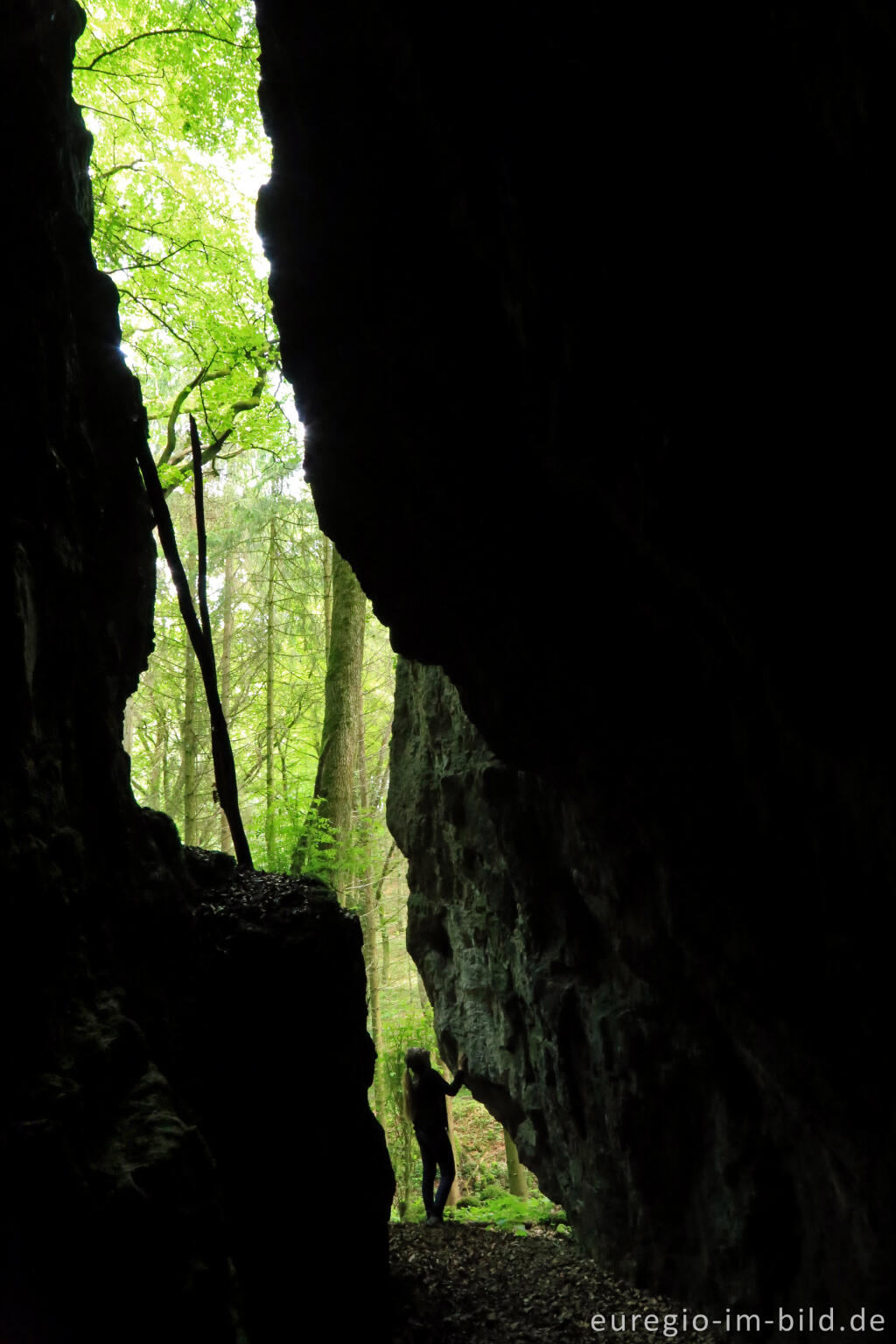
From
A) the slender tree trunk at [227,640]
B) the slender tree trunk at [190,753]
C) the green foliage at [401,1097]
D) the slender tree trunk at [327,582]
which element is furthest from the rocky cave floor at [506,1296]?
the slender tree trunk at [327,582]

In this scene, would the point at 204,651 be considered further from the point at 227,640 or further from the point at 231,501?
the point at 231,501

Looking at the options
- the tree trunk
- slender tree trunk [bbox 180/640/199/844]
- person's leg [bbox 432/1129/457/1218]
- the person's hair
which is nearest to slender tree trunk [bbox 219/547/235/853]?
slender tree trunk [bbox 180/640/199/844]

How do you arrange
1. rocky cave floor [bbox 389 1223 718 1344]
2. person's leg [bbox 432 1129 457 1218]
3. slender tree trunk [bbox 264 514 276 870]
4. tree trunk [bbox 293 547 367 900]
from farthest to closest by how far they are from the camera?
slender tree trunk [bbox 264 514 276 870]
tree trunk [bbox 293 547 367 900]
person's leg [bbox 432 1129 457 1218]
rocky cave floor [bbox 389 1223 718 1344]

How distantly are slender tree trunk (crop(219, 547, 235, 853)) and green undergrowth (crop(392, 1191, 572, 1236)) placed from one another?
701 centimetres

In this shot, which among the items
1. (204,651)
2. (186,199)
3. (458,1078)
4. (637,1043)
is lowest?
(458,1078)

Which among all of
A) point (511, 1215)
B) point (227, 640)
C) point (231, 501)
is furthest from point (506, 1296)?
point (231, 501)

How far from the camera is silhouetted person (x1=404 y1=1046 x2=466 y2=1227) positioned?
8906 millimetres

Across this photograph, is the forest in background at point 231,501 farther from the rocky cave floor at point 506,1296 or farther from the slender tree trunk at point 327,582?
the rocky cave floor at point 506,1296

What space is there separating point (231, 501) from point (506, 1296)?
46.5 ft

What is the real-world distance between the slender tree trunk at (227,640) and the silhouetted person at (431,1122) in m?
7.27

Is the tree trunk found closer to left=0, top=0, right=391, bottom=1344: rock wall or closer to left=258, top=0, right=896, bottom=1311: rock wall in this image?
left=258, top=0, right=896, bottom=1311: rock wall

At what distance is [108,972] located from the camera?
3.85 metres

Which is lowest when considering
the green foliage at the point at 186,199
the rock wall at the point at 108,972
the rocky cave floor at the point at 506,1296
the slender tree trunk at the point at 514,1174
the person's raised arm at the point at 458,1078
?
the slender tree trunk at the point at 514,1174

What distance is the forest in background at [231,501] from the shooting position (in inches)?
407
